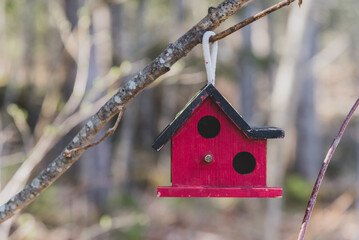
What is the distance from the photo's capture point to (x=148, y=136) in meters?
17.7

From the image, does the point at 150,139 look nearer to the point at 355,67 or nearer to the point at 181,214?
the point at 181,214

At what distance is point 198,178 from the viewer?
2.17 m

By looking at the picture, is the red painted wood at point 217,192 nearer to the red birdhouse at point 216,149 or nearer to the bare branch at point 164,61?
the red birdhouse at point 216,149

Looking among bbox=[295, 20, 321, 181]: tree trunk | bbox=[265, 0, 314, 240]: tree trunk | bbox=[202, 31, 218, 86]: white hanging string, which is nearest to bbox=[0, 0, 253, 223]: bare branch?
bbox=[202, 31, 218, 86]: white hanging string

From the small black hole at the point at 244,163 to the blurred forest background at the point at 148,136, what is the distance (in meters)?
1.62

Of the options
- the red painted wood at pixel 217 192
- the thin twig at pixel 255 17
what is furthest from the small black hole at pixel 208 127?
the thin twig at pixel 255 17

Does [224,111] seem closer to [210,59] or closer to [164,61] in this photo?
[210,59]

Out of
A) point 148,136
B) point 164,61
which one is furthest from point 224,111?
point 148,136

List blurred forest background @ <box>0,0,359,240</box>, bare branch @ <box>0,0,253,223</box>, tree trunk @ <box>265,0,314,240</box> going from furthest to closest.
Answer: tree trunk @ <box>265,0,314,240</box>, blurred forest background @ <box>0,0,359,240</box>, bare branch @ <box>0,0,253,223</box>

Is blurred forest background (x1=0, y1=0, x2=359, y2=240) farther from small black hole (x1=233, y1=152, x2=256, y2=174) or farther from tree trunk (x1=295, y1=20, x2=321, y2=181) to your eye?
small black hole (x1=233, y1=152, x2=256, y2=174)

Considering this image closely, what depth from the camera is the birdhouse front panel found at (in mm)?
2184

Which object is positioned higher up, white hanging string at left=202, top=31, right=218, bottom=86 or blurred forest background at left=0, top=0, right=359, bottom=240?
blurred forest background at left=0, top=0, right=359, bottom=240

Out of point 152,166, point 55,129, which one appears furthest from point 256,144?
point 152,166

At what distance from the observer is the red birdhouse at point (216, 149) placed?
2.15 m
